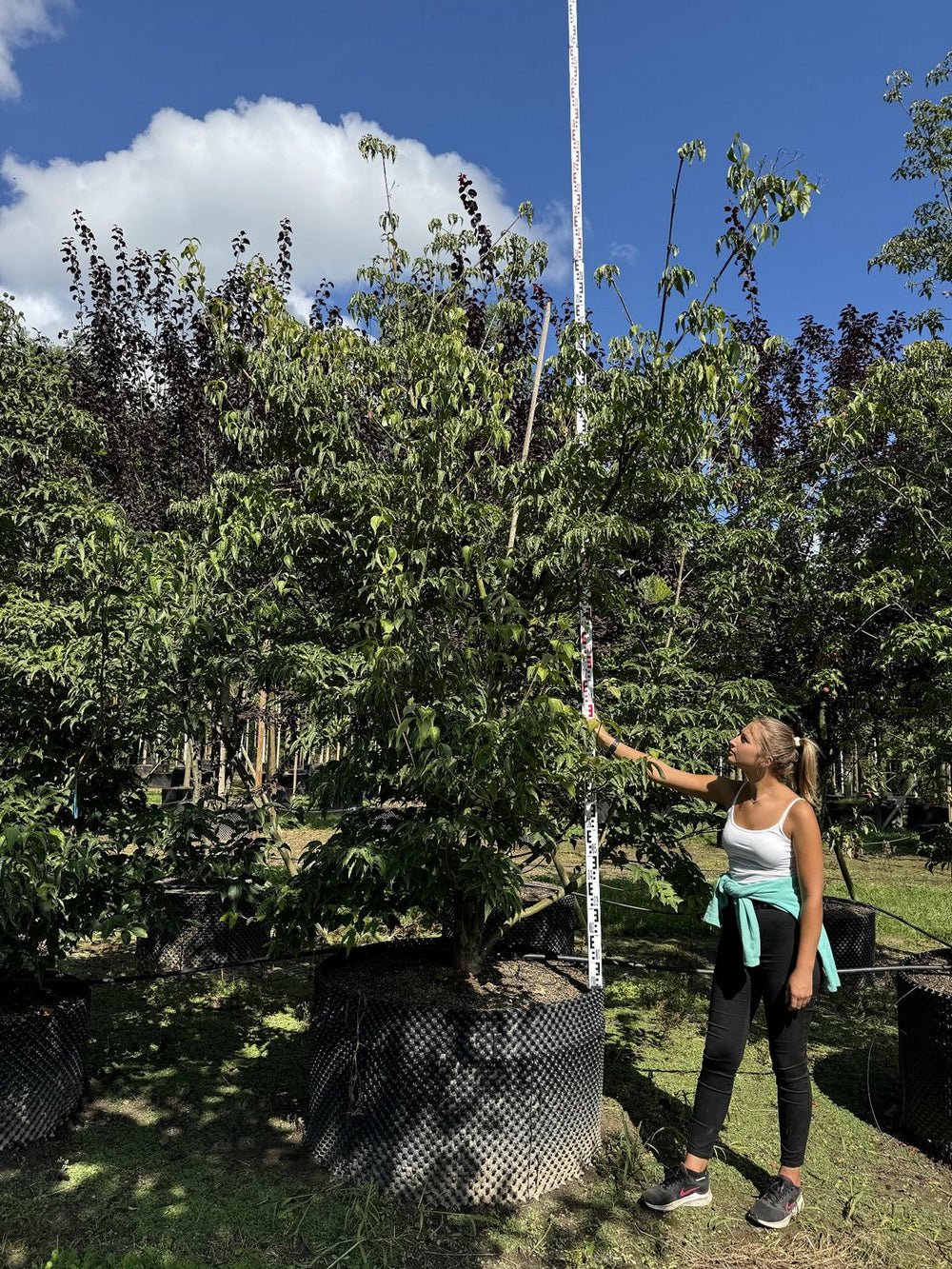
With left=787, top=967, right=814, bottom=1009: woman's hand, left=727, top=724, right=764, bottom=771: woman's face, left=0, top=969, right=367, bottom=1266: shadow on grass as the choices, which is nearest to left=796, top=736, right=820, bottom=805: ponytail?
left=727, top=724, right=764, bottom=771: woman's face

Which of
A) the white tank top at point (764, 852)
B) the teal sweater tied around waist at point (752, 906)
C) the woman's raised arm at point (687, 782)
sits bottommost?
the teal sweater tied around waist at point (752, 906)

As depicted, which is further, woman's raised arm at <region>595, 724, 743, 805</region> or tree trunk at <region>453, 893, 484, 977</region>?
tree trunk at <region>453, 893, 484, 977</region>

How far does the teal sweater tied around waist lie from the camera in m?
3.04

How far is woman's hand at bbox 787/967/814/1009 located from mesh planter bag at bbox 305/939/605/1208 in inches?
30.5

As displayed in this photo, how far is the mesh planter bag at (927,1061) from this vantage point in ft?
11.4

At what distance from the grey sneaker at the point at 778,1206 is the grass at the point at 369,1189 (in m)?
0.04

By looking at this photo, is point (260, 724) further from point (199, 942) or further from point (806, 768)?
point (806, 768)

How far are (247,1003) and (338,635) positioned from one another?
8.97 ft

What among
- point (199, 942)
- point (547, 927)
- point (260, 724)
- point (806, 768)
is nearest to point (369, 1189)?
point (806, 768)

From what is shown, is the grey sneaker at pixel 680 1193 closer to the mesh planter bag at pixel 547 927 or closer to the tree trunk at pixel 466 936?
the tree trunk at pixel 466 936

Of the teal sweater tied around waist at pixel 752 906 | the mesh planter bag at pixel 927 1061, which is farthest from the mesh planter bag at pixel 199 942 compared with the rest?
the mesh planter bag at pixel 927 1061

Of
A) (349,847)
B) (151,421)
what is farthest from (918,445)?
(151,421)

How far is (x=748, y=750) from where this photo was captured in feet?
10.3

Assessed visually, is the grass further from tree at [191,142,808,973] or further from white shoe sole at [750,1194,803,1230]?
tree at [191,142,808,973]
